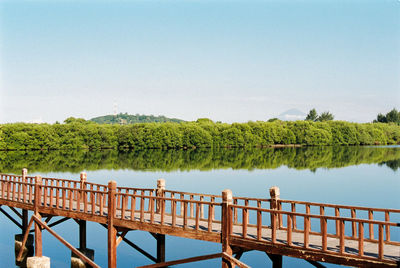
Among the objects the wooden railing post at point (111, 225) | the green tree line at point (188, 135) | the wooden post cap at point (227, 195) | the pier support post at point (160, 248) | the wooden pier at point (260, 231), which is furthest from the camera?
the green tree line at point (188, 135)

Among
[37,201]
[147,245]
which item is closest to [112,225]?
[37,201]

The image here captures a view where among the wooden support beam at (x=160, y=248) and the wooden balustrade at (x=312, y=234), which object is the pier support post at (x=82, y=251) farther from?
the wooden balustrade at (x=312, y=234)

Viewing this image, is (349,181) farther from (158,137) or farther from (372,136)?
(372,136)

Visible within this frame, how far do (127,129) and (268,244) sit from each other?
97.0 metres

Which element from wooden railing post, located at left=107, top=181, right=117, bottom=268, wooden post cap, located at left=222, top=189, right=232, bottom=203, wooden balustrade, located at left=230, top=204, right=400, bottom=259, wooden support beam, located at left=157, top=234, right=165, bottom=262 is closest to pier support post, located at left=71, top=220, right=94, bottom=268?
wooden support beam, located at left=157, top=234, right=165, bottom=262

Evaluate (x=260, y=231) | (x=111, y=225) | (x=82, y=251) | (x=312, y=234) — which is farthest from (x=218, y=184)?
(x=260, y=231)

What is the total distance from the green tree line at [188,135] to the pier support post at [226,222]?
85.0 meters

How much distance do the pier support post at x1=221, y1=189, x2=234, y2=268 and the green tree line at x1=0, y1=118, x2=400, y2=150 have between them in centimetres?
8503

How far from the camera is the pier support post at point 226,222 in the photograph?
11570 millimetres

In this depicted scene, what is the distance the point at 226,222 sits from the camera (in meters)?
11.7

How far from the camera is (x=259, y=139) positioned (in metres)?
113

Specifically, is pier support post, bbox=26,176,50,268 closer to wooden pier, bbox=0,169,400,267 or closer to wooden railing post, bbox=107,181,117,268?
wooden pier, bbox=0,169,400,267

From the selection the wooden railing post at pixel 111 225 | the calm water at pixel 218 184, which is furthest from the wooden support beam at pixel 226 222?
the calm water at pixel 218 184

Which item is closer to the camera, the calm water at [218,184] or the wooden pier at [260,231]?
the wooden pier at [260,231]
